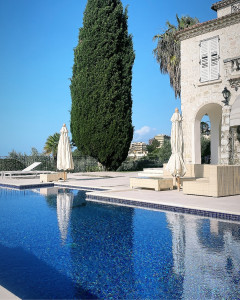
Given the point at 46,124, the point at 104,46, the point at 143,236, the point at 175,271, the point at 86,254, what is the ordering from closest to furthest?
the point at 175,271 → the point at 86,254 → the point at 143,236 → the point at 104,46 → the point at 46,124

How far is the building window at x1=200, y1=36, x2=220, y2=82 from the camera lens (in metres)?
17.6

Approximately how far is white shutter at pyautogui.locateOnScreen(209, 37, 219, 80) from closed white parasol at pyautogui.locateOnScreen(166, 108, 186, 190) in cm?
770

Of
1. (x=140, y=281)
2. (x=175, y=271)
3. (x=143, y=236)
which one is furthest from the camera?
(x=143, y=236)

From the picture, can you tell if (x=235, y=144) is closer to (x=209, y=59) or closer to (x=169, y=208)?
(x=209, y=59)

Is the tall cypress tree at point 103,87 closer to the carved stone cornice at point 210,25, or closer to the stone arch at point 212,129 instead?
the carved stone cornice at point 210,25

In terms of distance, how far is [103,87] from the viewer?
2397 centimetres

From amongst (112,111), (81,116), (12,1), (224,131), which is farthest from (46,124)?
(224,131)

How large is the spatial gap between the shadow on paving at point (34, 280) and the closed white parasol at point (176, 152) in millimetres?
6971

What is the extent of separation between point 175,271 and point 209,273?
16.7 inches

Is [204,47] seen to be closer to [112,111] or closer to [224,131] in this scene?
[224,131]

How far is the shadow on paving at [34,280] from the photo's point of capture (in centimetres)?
348

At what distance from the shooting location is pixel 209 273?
13.2 ft

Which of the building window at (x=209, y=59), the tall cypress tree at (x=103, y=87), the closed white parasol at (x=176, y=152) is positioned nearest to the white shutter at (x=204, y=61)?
the building window at (x=209, y=59)

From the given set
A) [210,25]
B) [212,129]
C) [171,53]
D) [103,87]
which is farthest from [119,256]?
[171,53]
